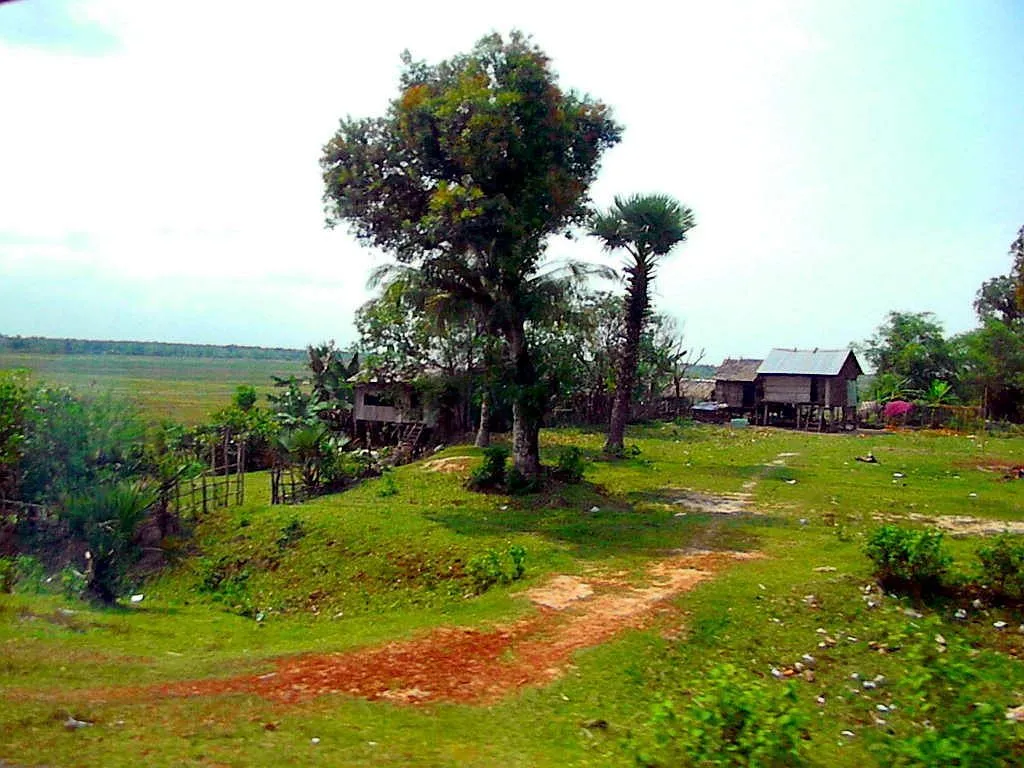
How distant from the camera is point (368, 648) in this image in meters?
8.66

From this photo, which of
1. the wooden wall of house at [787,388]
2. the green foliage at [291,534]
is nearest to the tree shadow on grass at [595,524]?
the green foliage at [291,534]

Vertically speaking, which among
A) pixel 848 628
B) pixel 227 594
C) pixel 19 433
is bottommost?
pixel 227 594

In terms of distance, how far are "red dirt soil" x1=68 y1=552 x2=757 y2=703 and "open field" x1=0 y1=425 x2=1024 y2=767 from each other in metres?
0.03

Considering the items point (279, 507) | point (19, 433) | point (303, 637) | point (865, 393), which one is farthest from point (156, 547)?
point (865, 393)

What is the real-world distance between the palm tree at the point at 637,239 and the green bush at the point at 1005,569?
15248 mm

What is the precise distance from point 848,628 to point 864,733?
249 cm

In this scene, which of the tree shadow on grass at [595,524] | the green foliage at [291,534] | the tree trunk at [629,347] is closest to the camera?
the tree shadow on grass at [595,524]

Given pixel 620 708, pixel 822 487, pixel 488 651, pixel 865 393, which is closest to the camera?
pixel 620 708

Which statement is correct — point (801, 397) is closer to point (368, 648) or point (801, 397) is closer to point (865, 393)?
point (865, 393)

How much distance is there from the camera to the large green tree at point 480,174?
16.7m

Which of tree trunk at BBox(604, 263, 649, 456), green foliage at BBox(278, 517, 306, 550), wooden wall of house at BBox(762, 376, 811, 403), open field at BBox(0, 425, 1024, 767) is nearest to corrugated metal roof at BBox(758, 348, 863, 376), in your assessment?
wooden wall of house at BBox(762, 376, 811, 403)

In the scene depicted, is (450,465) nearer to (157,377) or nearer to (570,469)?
(570,469)

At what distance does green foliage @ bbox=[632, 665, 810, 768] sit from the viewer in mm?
5312

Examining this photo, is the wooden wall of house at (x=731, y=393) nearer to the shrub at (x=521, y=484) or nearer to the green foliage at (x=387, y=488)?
the green foliage at (x=387, y=488)
